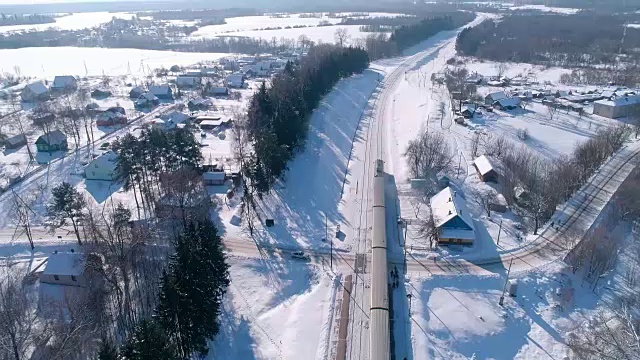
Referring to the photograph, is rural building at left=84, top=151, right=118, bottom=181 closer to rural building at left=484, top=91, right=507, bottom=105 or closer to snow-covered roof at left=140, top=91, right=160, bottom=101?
snow-covered roof at left=140, top=91, right=160, bottom=101

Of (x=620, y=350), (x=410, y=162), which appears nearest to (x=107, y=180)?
(x=410, y=162)

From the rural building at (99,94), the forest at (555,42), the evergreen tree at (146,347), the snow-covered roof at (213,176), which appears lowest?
the snow-covered roof at (213,176)

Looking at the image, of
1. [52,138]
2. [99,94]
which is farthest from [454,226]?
[99,94]

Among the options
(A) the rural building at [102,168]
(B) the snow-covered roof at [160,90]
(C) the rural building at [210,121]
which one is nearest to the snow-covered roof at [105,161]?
(A) the rural building at [102,168]

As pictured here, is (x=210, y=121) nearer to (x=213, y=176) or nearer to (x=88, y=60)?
(x=213, y=176)

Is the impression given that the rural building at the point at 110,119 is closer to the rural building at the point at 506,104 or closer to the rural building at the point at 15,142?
the rural building at the point at 15,142

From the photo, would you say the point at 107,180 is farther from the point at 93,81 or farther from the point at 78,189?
the point at 93,81
